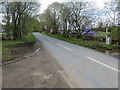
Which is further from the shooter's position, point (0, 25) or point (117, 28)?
point (0, 25)

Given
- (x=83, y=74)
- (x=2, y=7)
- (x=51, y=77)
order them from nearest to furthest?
(x=51, y=77) → (x=83, y=74) → (x=2, y=7)

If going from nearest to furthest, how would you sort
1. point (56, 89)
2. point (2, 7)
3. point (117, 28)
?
point (56, 89) < point (117, 28) < point (2, 7)

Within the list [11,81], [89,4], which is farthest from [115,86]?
[89,4]

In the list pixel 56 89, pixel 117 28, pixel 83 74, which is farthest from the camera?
pixel 117 28

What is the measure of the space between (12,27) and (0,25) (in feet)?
7.86

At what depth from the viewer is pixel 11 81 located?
441cm

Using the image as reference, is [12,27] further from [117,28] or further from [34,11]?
[117,28]

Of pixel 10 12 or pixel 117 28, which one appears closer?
pixel 117 28

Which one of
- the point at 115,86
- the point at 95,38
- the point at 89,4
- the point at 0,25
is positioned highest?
the point at 89,4

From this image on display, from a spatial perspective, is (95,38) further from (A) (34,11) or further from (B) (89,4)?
(A) (34,11)

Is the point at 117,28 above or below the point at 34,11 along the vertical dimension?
below

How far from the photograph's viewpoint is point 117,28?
37.2ft

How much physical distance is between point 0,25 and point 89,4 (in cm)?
1921

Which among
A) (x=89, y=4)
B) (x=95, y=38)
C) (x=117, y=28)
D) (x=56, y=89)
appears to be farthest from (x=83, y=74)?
(x=89, y=4)
